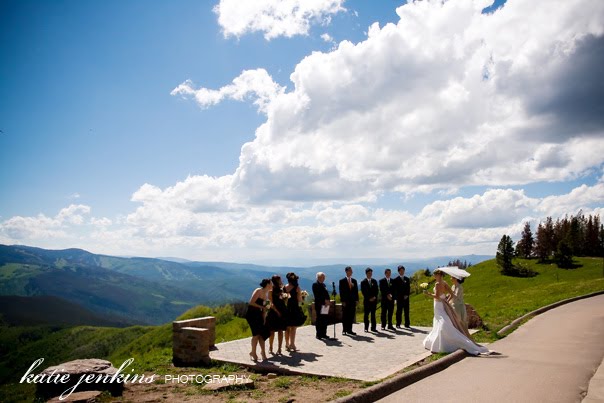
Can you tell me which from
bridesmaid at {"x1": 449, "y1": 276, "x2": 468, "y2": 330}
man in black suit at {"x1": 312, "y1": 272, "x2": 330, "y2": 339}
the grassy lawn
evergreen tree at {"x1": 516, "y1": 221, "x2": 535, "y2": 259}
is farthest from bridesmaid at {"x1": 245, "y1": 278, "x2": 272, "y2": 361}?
evergreen tree at {"x1": 516, "y1": 221, "x2": 535, "y2": 259}

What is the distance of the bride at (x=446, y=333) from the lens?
11422mm

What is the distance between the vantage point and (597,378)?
27.6 feet

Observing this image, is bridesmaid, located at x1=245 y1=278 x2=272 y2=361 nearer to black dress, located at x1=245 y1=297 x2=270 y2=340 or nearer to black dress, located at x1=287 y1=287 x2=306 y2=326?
black dress, located at x1=245 y1=297 x2=270 y2=340

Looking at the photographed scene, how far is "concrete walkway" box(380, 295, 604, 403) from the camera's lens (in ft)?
24.3

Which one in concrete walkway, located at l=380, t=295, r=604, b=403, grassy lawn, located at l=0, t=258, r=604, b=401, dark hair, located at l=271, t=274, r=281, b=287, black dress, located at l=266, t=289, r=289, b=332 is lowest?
grassy lawn, located at l=0, t=258, r=604, b=401

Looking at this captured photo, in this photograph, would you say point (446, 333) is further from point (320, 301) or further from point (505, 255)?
point (505, 255)

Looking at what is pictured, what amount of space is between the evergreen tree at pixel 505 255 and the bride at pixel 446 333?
4427cm

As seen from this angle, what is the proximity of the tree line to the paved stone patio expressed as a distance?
138ft

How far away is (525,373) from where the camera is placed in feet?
29.2

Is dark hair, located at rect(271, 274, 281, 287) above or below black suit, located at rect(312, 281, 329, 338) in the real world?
above

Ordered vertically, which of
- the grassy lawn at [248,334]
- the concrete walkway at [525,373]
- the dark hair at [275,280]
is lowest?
the grassy lawn at [248,334]

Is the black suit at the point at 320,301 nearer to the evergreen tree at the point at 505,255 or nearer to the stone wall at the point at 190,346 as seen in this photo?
the stone wall at the point at 190,346

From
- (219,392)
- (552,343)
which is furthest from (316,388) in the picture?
(552,343)

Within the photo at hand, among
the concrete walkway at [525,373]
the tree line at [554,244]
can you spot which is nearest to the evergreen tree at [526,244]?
the tree line at [554,244]
